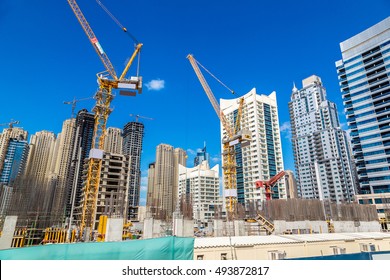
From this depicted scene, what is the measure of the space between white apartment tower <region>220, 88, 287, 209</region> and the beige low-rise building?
2545 inches

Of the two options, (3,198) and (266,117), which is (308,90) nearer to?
(266,117)

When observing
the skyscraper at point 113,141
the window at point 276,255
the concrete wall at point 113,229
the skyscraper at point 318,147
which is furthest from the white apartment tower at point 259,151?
the skyscraper at point 113,141

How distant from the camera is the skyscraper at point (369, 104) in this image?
63.0 m

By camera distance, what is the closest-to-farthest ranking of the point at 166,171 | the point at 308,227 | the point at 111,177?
1. the point at 308,227
2. the point at 111,177
3. the point at 166,171

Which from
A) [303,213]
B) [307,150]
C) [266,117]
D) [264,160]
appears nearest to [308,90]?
[307,150]

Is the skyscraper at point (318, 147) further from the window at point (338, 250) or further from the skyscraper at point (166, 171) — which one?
the window at point (338, 250)

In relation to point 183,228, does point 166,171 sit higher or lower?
higher

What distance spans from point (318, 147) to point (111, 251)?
383 ft

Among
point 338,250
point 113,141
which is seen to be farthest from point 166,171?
point 338,250

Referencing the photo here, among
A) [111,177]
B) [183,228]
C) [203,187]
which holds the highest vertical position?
[203,187]

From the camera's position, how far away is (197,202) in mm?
104750

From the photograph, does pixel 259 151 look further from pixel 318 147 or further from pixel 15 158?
pixel 15 158

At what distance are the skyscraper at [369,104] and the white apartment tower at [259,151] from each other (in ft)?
84.7

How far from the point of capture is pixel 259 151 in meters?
86.5
